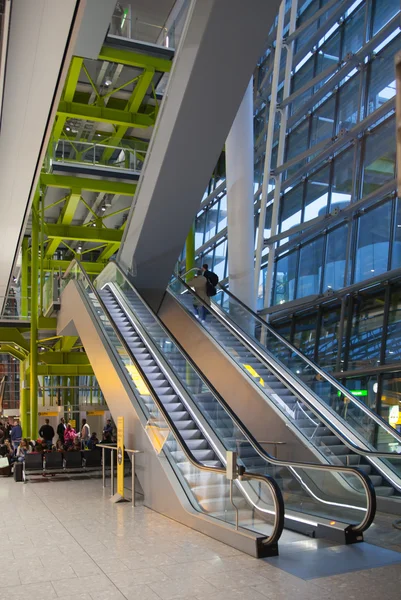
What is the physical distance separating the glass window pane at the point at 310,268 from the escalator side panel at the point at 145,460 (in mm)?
6088

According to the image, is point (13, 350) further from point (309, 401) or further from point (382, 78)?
point (309, 401)

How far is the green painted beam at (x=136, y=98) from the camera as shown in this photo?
73.7 feet

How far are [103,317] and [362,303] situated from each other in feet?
21.1

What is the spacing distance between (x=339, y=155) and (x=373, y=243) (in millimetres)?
3320

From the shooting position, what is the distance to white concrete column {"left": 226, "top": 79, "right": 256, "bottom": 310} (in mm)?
17688

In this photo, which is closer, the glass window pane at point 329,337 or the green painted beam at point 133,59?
the glass window pane at point 329,337

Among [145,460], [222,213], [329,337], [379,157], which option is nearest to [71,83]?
[222,213]

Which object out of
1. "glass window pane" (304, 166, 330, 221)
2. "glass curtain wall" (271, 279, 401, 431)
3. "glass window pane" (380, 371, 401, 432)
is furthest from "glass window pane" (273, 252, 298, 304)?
"glass window pane" (380, 371, 401, 432)

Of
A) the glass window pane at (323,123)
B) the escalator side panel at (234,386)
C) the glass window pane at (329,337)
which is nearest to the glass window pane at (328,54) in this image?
the glass window pane at (323,123)

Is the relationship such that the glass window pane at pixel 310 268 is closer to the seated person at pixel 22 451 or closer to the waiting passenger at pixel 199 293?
the waiting passenger at pixel 199 293

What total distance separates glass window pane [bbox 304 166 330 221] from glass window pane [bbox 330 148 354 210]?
0.42 metres

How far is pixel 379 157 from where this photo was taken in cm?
1580

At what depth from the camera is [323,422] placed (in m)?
11.7

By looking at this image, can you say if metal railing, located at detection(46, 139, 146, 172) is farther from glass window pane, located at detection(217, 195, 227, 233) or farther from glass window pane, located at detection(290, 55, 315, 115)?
glass window pane, located at detection(290, 55, 315, 115)
